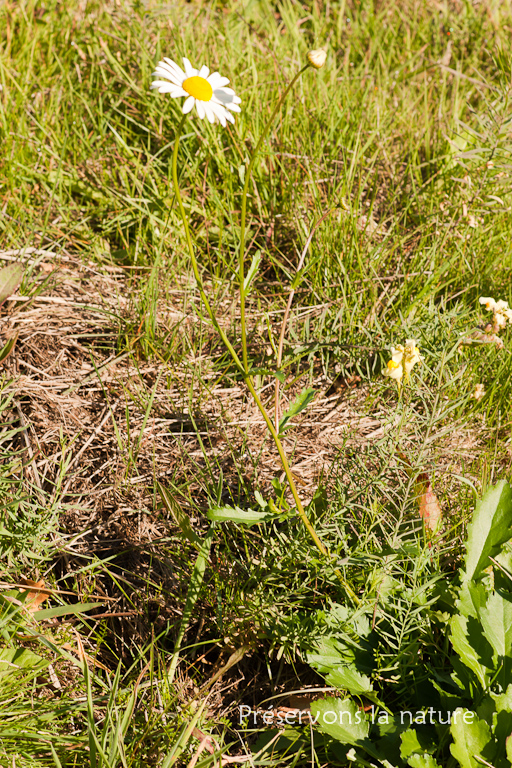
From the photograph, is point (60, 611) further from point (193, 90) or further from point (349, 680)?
point (193, 90)

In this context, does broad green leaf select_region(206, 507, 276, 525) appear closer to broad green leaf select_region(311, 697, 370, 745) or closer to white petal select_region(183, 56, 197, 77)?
broad green leaf select_region(311, 697, 370, 745)

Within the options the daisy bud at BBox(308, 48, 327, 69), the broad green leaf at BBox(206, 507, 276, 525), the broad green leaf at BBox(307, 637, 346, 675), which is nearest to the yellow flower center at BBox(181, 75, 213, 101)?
the daisy bud at BBox(308, 48, 327, 69)

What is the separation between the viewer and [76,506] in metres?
1.83

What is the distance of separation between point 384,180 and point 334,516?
66.4 inches

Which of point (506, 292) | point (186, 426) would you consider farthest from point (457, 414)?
point (186, 426)

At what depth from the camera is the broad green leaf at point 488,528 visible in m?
1.59

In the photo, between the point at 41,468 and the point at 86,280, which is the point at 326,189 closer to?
the point at 86,280

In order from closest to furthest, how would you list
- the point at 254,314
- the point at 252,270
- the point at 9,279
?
the point at 252,270, the point at 9,279, the point at 254,314

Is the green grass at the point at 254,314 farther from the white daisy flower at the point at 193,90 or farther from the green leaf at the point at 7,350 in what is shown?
the white daisy flower at the point at 193,90

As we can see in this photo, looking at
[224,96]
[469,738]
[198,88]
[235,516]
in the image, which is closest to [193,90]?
[198,88]

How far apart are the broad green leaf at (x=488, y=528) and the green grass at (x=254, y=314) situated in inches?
3.0

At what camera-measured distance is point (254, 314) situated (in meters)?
2.33

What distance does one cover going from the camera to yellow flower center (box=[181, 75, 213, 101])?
1.41 meters

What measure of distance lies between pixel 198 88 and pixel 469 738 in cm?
159
